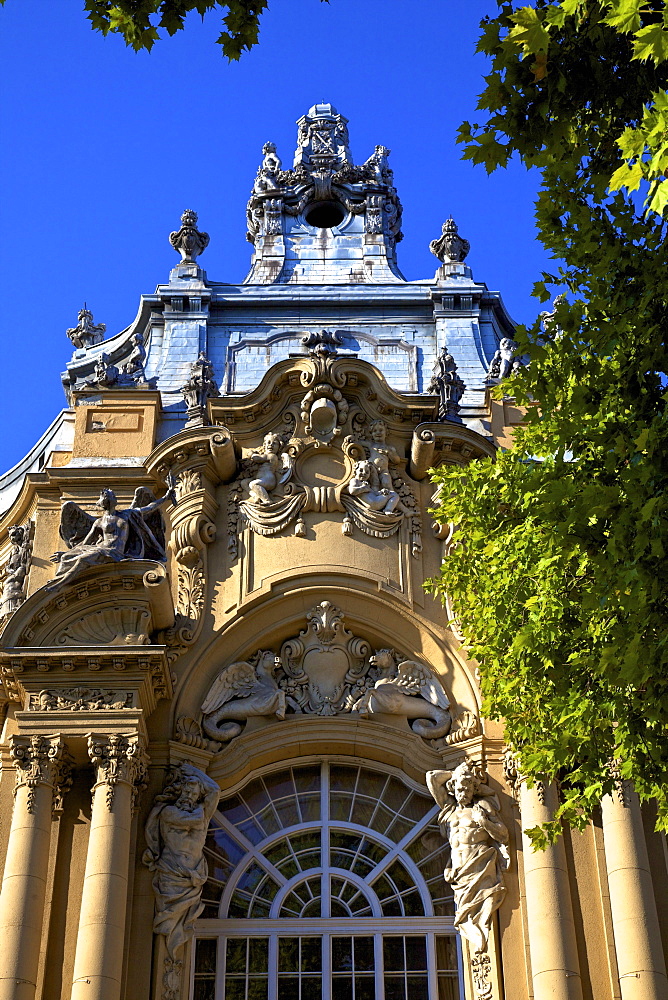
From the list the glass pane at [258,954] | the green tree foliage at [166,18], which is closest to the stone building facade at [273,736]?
the glass pane at [258,954]

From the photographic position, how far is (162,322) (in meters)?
22.2

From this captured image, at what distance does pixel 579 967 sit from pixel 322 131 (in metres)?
16.7

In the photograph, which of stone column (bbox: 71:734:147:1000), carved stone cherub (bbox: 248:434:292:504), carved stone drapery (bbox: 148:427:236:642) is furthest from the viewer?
carved stone cherub (bbox: 248:434:292:504)

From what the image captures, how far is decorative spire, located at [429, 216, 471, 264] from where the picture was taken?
23016 millimetres

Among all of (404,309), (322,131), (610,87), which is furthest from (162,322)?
(610,87)

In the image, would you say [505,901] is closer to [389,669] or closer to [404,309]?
[389,669]

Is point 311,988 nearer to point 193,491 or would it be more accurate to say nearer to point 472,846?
point 472,846

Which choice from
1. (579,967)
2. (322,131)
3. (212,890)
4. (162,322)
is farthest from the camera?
(322,131)

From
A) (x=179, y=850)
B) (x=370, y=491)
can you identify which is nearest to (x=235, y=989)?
(x=179, y=850)

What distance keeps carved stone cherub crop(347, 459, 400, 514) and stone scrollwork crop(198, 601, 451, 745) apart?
146cm

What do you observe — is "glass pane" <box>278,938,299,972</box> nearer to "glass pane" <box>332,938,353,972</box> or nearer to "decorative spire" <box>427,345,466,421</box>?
Answer: "glass pane" <box>332,938,353,972</box>

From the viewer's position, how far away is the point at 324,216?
81.2ft

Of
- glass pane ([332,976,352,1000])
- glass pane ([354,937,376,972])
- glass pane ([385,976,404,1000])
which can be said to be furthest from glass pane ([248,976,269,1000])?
glass pane ([385,976,404,1000])

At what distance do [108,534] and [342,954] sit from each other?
553 cm
